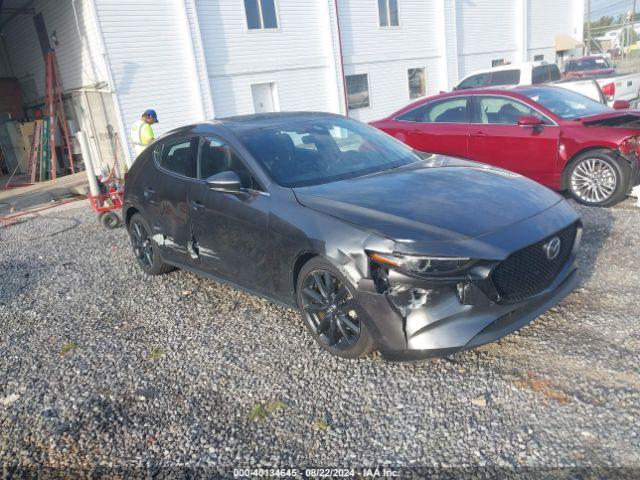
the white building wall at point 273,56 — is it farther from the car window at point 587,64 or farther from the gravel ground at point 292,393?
the gravel ground at point 292,393

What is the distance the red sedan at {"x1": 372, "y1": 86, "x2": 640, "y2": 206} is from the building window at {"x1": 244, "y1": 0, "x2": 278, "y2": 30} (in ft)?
33.8

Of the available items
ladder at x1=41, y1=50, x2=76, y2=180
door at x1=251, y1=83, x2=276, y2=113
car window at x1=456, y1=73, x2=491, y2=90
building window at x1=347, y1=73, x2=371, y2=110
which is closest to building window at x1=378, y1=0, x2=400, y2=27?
building window at x1=347, y1=73, x2=371, y2=110

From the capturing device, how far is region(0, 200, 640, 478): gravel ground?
269 cm

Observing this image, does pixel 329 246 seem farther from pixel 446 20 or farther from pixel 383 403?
pixel 446 20

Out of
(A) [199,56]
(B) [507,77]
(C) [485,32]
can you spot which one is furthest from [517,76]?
(C) [485,32]

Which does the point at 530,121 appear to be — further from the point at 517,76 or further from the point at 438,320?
the point at 517,76

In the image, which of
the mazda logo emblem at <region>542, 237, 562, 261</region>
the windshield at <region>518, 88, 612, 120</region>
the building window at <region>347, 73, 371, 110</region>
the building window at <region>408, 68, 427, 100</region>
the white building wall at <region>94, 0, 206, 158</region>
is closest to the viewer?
the mazda logo emblem at <region>542, 237, 562, 261</region>

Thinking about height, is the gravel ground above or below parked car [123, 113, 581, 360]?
below

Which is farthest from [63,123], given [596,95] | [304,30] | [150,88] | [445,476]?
[445,476]

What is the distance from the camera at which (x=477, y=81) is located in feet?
48.9

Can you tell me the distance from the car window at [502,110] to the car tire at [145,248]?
4776 millimetres

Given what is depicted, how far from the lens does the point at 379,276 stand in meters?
3.08

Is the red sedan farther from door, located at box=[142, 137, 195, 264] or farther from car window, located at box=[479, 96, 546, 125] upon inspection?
door, located at box=[142, 137, 195, 264]

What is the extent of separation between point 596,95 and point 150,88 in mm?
11113
